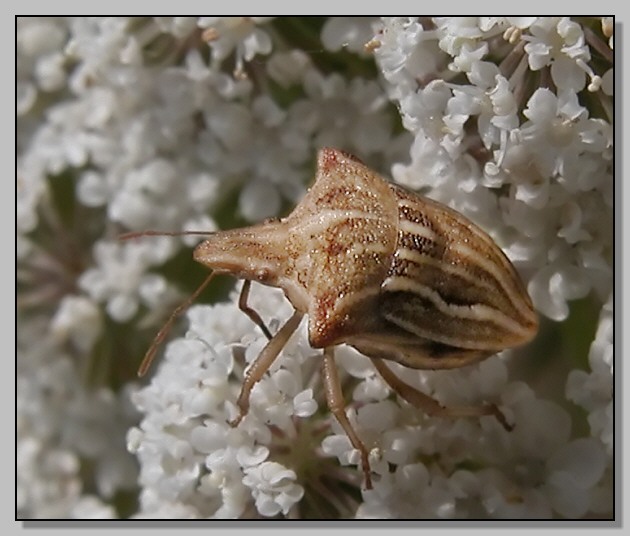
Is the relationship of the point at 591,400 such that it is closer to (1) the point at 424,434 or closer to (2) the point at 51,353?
(1) the point at 424,434

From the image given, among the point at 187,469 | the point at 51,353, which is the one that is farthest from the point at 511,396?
the point at 51,353

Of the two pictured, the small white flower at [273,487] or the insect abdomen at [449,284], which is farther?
the small white flower at [273,487]

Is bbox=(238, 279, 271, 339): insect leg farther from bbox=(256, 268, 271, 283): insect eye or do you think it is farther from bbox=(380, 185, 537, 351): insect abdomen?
bbox=(380, 185, 537, 351): insect abdomen

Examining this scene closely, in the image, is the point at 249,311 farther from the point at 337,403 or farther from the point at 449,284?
the point at 449,284

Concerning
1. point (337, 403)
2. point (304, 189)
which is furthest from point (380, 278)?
point (304, 189)

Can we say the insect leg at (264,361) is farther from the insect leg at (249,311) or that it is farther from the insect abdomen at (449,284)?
the insect abdomen at (449,284)

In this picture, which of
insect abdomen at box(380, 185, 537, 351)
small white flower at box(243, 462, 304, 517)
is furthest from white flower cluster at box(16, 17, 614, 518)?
insect abdomen at box(380, 185, 537, 351)

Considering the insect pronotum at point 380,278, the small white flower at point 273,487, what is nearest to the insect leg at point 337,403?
the insect pronotum at point 380,278
